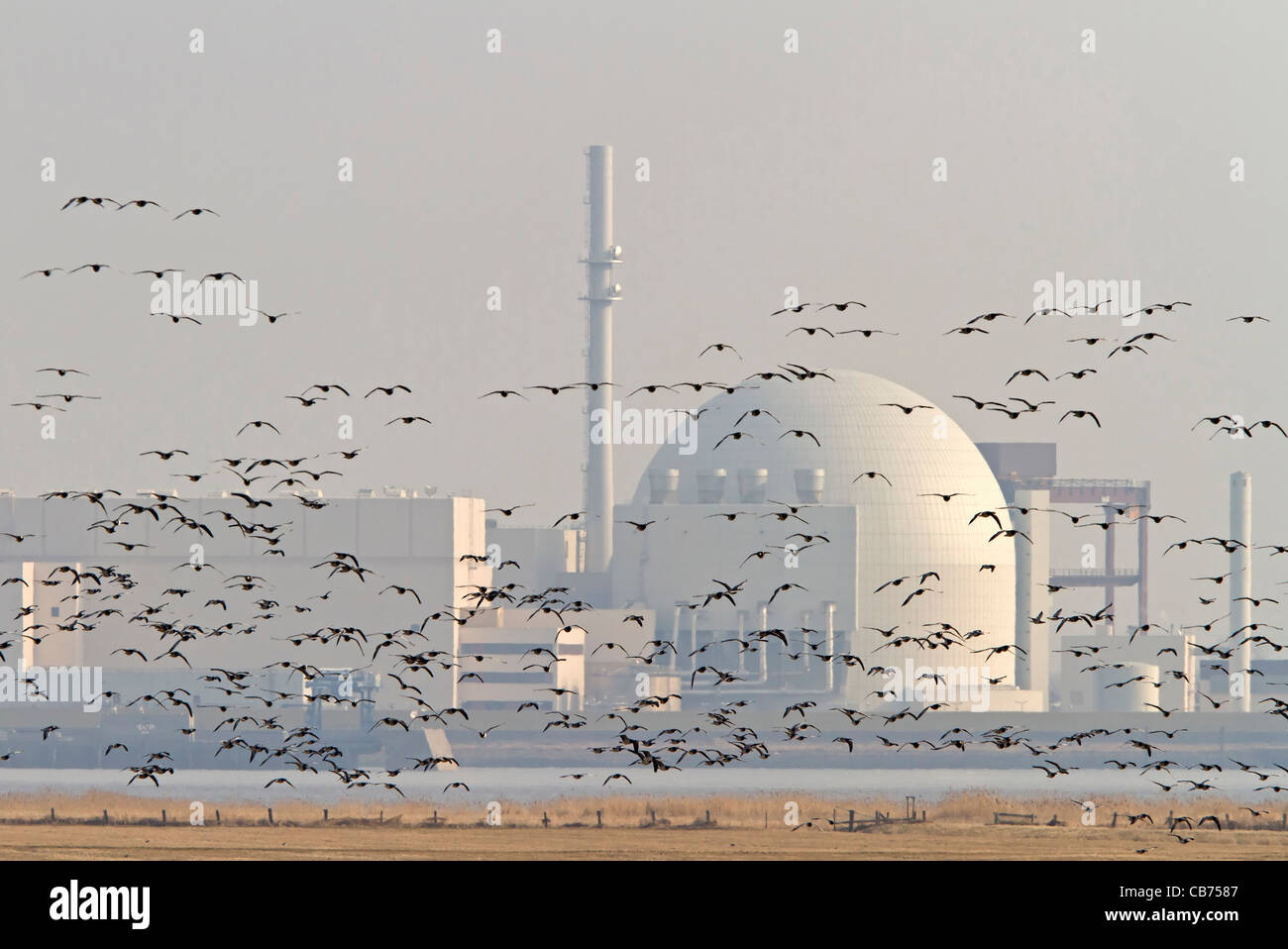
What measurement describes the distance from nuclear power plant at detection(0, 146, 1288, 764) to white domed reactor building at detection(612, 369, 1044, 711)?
0.17 meters

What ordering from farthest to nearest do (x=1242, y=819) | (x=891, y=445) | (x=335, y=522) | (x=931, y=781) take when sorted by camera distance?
(x=891, y=445), (x=335, y=522), (x=931, y=781), (x=1242, y=819)

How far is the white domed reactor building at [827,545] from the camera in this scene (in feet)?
384

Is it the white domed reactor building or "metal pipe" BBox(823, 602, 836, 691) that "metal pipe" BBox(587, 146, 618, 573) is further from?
"metal pipe" BBox(823, 602, 836, 691)

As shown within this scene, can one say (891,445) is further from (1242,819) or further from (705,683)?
(1242,819)

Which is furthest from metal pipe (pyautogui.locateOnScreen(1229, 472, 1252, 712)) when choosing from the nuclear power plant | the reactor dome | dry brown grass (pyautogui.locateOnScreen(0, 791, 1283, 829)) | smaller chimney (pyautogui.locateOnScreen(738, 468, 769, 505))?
dry brown grass (pyautogui.locateOnScreen(0, 791, 1283, 829))

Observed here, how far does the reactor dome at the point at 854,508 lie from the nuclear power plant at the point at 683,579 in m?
0.16

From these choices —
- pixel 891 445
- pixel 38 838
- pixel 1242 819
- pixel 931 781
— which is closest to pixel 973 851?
pixel 1242 819

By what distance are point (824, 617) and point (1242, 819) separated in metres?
55.2

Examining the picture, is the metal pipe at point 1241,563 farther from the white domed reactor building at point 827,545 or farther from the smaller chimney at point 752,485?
the smaller chimney at point 752,485

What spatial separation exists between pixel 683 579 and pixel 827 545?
829 cm

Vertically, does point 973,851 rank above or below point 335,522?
below

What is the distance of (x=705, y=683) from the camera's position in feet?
382

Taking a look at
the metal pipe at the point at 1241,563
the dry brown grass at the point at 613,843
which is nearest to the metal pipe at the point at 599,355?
the metal pipe at the point at 1241,563
